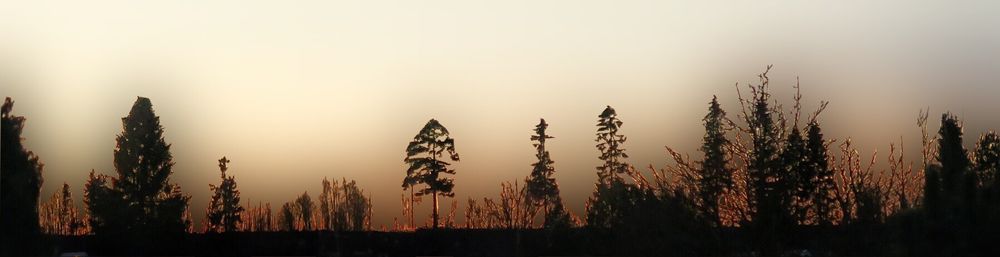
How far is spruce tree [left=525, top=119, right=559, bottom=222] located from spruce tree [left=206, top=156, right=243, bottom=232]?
55.5 feet

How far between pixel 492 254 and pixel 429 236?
10.3ft

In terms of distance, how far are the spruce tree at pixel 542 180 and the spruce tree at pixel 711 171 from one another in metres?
10.6

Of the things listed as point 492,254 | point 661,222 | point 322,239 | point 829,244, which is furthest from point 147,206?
point 829,244

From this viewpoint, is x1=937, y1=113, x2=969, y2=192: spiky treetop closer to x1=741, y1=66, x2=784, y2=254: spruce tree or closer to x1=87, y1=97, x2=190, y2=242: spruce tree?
x1=741, y1=66, x2=784, y2=254: spruce tree

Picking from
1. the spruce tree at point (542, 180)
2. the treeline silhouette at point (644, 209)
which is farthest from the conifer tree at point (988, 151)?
the spruce tree at point (542, 180)

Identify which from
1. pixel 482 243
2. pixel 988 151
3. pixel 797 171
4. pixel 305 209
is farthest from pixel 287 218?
pixel 988 151

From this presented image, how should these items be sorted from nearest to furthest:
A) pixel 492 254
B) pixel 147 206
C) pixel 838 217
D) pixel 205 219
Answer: pixel 492 254 → pixel 838 217 → pixel 147 206 → pixel 205 219

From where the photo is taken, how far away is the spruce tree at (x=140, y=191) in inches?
2552

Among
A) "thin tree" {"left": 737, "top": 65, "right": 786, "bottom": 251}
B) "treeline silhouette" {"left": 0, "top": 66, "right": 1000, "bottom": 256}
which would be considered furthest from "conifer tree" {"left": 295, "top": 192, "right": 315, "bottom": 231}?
"thin tree" {"left": 737, "top": 65, "right": 786, "bottom": 251}

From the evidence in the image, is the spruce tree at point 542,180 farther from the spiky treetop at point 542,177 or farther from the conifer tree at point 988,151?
the conifer tree at point 988,151

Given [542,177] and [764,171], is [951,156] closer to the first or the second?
[764,171]

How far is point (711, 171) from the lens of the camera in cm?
6044

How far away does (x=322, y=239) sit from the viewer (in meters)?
53.7

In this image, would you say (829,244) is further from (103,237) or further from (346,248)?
(103,237)
